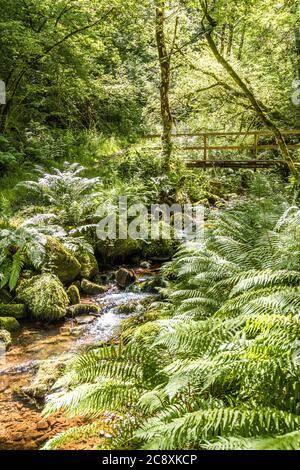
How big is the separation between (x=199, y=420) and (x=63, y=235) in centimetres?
544

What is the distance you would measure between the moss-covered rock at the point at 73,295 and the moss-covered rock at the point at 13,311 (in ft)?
2.39

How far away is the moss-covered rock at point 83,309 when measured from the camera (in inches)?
225

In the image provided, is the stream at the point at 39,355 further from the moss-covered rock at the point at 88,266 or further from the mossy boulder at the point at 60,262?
the mossy boulder at the point at 60,262

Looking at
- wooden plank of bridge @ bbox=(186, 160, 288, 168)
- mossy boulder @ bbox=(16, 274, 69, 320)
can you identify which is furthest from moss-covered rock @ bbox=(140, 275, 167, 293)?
wooden plank of bridge @ bbox=(186, 160, 288, 168)

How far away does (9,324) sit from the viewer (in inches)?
208

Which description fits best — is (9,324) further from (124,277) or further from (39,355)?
(124,277)

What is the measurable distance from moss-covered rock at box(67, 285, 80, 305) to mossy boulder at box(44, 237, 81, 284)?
35 cm

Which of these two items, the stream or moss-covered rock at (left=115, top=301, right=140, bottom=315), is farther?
moss-covered rock at (left=115, top=301, right=140, bottom=315)

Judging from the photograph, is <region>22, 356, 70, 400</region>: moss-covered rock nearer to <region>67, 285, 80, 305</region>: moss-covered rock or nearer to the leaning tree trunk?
<region>67, 285, 80, 305</region>: moss-covered rock

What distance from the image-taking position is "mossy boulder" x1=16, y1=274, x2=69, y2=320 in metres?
5.52

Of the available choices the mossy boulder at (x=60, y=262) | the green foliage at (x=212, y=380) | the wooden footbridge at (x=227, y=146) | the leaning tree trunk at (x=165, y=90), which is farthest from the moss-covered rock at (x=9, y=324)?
the wooden footbridge at (x=227, y=146)

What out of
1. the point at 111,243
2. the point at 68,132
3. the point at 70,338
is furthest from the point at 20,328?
the point at 68,132

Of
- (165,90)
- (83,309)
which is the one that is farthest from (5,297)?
(165,90)

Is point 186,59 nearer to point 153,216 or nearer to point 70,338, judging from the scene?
point 153,216
